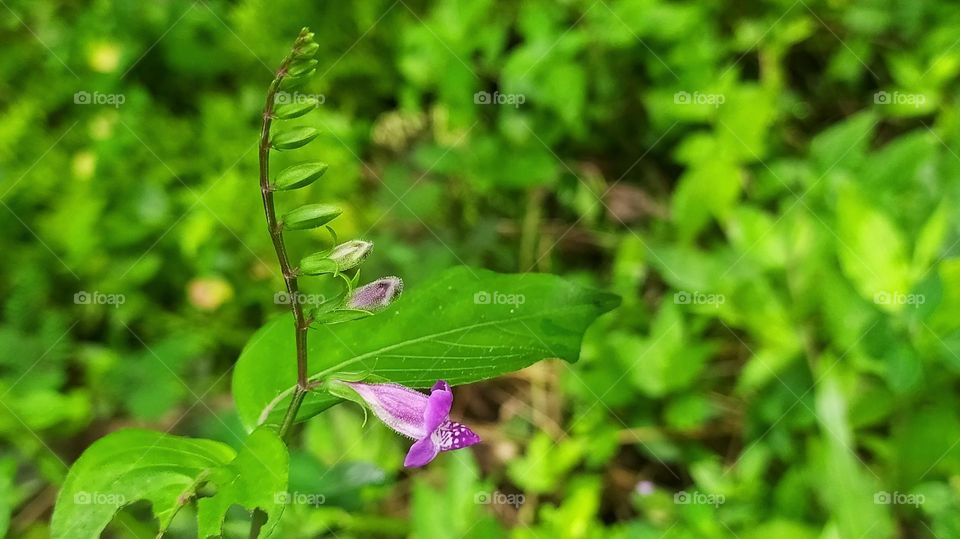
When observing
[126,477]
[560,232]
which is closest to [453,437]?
[126,477]

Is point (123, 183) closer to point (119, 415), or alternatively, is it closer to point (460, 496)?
point (119, 415)

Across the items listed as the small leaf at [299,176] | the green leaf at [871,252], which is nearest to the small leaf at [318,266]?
the small leaf at [299,176]

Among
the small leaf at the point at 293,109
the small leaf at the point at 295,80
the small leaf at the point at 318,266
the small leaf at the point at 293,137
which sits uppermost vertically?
the small leaf at the point at 295,80

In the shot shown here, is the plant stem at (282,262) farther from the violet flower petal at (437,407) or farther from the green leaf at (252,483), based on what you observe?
the violet flower petal at (437,407)

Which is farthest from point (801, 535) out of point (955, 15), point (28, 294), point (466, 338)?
point (28, 294)

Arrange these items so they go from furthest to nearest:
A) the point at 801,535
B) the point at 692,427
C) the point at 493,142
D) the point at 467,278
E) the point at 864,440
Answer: the point at 493,142 → the point at 692,427 → the point at 864,440 → the point at 801,535 → the point at 467,278
